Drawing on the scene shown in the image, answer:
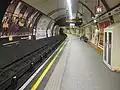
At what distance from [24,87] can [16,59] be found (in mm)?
5510

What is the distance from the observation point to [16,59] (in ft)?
35.9

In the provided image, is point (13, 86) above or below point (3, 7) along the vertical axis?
below

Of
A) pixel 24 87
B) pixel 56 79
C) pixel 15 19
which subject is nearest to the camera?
pixel 24 87

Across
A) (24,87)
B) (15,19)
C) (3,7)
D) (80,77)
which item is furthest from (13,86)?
(15,19)

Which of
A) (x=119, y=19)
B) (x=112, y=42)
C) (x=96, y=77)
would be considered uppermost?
(x=119, y=19)

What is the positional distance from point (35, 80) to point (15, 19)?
7.24 metres

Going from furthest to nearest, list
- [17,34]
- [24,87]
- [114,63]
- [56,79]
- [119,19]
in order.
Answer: [17,34] < [119,19] < [114,63] < [56,79] < [24,87]

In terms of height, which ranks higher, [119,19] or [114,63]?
[119,19]

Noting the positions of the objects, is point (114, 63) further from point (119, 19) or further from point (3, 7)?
point (3, 7)

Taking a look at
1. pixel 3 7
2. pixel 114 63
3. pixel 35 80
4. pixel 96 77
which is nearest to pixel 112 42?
pixel 114 63

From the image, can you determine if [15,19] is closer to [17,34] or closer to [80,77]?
[17,34]

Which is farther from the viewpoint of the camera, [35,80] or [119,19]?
[119,19]

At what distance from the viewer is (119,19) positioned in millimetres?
10609

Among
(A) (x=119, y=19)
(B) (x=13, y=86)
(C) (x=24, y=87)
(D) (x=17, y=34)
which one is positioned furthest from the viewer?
(D) (x=17, y=34)
